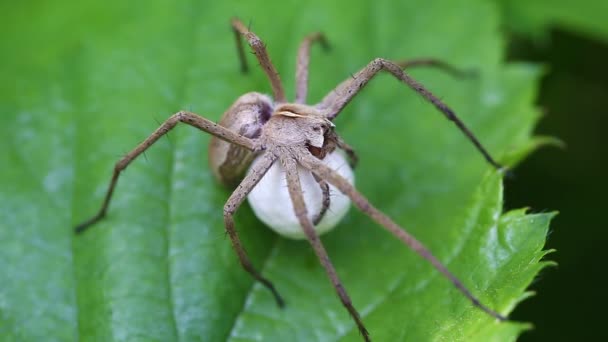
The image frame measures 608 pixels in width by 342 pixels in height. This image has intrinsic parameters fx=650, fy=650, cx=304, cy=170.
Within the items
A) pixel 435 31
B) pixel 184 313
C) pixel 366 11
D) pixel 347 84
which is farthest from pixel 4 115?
pixel 435 31

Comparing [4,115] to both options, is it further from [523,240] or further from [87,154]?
[523,240]

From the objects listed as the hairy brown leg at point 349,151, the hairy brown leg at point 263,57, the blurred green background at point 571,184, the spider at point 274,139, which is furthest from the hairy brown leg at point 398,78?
the blurred green background at point 571,184

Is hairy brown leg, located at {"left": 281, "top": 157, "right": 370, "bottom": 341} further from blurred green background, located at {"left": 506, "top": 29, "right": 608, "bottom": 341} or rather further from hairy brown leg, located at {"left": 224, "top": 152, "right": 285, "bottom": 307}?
blurred green background, located at {"left": 506, "top": 29, "right": 608, "bottom": 341}

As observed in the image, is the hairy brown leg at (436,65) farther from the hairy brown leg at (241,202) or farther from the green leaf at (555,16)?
the hairy brown leg at (241,202)

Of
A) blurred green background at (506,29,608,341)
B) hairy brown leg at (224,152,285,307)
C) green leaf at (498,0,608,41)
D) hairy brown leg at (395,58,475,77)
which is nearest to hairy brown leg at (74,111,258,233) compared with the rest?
hairy brown leg at (224,152,285,307)

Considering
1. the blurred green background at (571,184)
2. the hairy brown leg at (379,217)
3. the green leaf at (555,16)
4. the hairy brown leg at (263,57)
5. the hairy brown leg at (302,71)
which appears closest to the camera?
the hairy brown leg at (379,217)

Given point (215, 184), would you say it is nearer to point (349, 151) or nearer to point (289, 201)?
point (289, 201)

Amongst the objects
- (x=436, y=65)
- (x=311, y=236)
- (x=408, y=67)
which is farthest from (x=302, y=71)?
(x=311, y=236)
